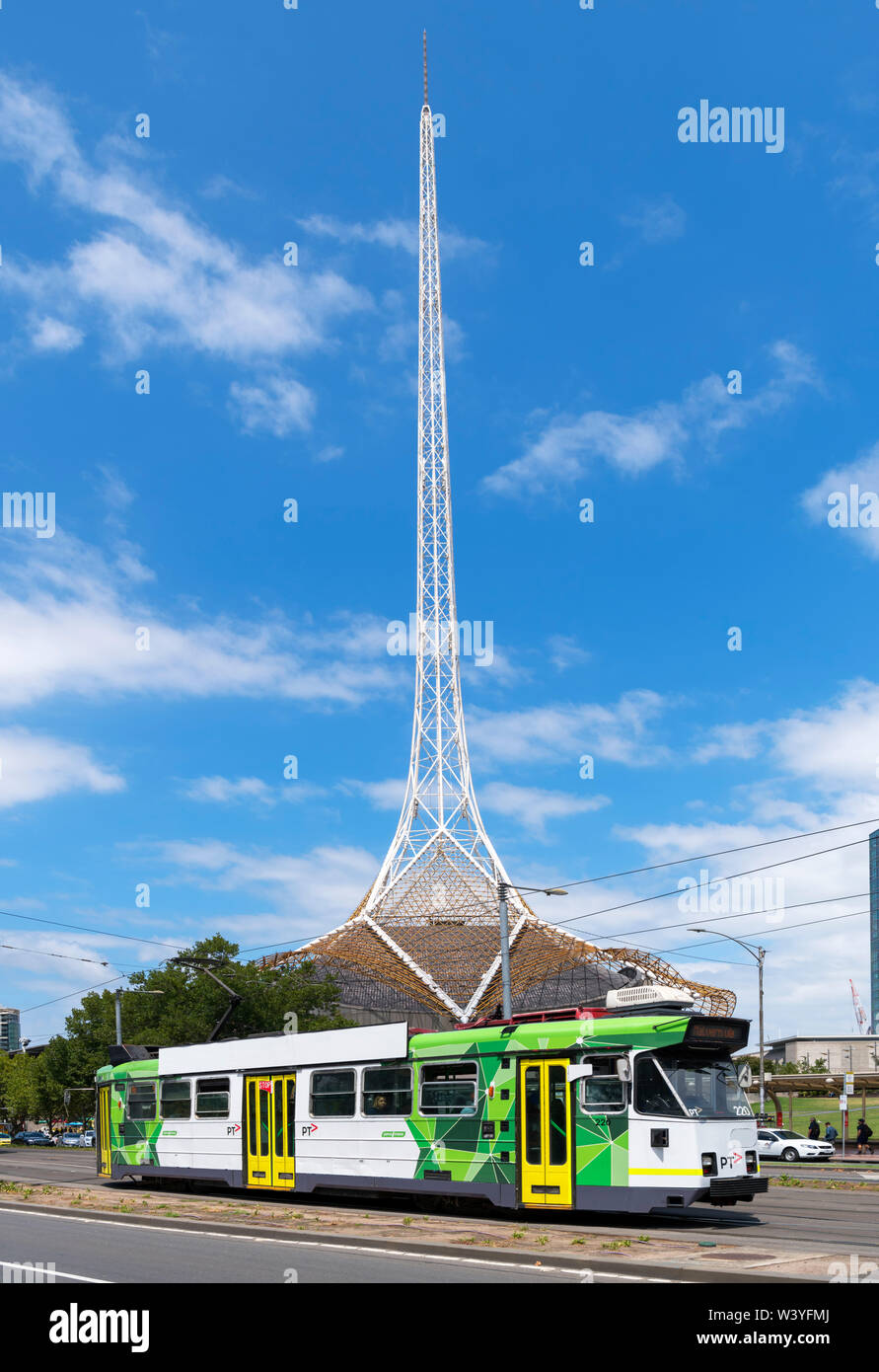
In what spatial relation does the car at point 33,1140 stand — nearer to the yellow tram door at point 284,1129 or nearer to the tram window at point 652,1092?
the yellow tram door at point 284,1129

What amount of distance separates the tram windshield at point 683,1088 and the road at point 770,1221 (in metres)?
1.67

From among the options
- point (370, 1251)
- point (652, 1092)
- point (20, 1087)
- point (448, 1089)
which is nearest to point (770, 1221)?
point (652, 1092)

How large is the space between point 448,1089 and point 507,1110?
152 centimetres

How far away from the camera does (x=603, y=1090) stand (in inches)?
800

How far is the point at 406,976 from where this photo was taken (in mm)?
90938

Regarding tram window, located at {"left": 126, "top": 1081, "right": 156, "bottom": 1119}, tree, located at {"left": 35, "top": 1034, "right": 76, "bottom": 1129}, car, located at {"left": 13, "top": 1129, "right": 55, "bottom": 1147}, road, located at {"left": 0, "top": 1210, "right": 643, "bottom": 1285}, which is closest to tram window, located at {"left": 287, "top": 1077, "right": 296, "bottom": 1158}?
tram window, located at {"left": 126, "top": 1081, "right": 156, "bottom": 1119}

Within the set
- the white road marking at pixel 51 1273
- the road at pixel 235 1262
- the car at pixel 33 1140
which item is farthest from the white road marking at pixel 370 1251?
the car at pixel 33 1140

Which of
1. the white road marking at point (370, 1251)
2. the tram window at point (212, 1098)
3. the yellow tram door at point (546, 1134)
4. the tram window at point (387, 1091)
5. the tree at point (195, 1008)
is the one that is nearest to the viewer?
the white road marking at point (370, 1251)

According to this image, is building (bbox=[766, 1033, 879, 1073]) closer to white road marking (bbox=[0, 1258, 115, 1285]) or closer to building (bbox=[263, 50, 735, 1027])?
building (bbox=[263, 50, 735, 1027])

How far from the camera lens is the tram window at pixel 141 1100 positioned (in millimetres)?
31453

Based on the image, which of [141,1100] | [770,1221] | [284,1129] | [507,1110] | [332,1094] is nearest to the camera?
[770,1221]

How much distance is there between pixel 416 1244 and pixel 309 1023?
185 feet

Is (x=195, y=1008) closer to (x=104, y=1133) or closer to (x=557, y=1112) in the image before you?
(x=104, y=1133)
